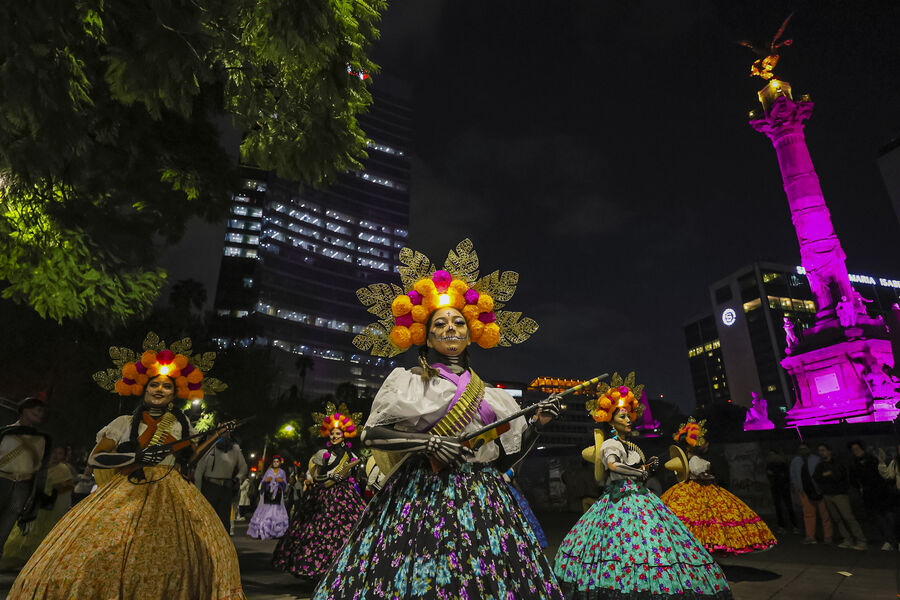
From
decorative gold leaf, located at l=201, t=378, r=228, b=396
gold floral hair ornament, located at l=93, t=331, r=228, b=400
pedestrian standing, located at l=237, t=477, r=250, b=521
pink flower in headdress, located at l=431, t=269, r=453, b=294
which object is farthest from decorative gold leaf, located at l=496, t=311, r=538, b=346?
pedestrian standing, located at l=237, t=477, r=250, b=521

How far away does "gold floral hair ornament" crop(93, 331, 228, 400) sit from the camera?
14.8 ft

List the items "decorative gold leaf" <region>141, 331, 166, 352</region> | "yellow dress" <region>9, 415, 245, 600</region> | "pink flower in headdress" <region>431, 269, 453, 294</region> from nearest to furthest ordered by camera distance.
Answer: "yellow dress" <region>9, 415, 245, 600</region> < "pink flower in headdress" <region>431, 269, 453, 294</region> < "decorative gold leaf" <region>141, 331, 166, 352</region>

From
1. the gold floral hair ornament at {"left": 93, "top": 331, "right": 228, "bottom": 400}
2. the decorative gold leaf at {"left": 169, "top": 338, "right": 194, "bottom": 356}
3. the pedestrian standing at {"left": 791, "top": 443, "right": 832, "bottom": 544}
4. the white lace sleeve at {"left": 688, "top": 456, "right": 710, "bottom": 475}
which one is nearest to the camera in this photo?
the gold floral hair ornament at {"left": 93, "top": 331, "right": 228, "bottom": 400}

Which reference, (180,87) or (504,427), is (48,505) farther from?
(504,427)

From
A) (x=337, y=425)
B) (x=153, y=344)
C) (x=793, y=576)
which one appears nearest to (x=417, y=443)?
(x=153, y=344)

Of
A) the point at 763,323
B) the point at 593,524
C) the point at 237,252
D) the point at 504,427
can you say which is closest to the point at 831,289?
the point at 593,524

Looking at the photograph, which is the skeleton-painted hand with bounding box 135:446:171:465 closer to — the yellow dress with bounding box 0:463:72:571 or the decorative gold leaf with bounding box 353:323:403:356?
the decorative gold leaf with bounding box 353:323:403:356

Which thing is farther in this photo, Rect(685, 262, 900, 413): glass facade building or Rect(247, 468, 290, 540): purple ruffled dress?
Rect(685, 262, 900, 413): glass facade building

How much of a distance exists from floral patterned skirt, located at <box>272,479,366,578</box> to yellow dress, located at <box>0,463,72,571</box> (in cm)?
401

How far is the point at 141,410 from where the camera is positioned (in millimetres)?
4332

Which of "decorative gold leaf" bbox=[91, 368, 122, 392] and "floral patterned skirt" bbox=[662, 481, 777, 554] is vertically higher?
"decorative gold leaf" bbox=[91, 368, 122, 392]

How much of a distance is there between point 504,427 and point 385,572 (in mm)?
1032

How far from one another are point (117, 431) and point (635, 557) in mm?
4701

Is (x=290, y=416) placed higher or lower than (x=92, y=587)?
higher
